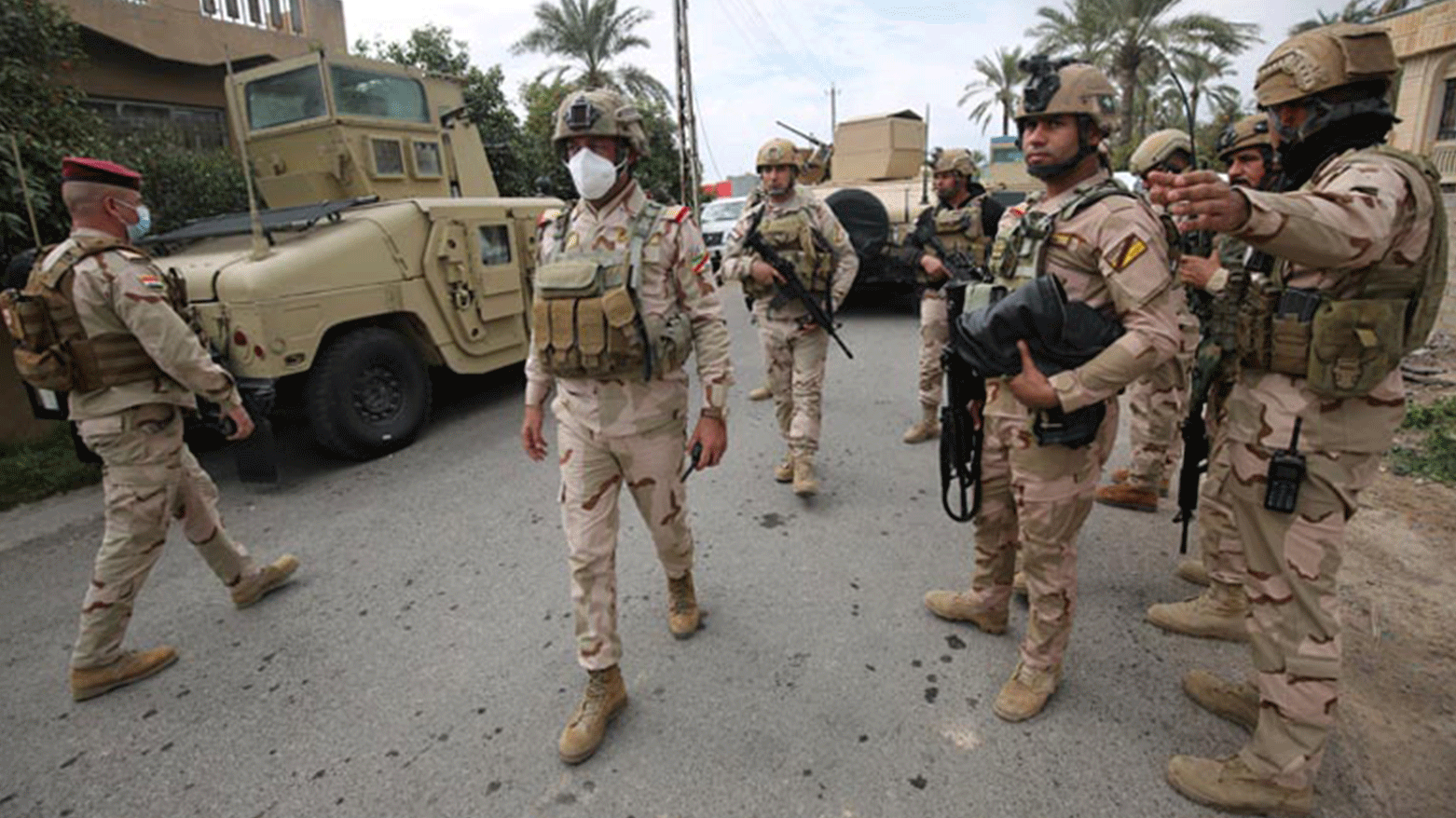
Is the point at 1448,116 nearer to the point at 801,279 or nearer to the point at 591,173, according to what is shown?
the point at 801,279

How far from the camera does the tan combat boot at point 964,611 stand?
2660 mm

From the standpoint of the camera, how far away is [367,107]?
19.5 ft

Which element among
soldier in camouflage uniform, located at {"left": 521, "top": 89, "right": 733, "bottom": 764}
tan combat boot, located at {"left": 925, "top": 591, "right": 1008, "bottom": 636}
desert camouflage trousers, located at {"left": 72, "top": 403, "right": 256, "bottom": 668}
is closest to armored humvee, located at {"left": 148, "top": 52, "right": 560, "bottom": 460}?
desert camouflage trousers, located at {"left": 72, "top": 403, "right": 256, "bottom": 668}

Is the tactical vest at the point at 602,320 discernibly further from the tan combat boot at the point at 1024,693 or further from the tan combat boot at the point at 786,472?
the tan combat boot at the point at 786,472

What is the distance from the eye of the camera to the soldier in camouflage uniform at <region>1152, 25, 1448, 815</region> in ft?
5.31

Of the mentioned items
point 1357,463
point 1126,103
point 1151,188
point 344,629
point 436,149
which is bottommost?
point 344,629

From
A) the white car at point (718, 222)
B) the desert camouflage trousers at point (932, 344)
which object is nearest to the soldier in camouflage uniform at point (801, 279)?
the desert camouflage trousers at point (932, 344)

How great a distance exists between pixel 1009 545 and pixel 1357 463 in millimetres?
1015

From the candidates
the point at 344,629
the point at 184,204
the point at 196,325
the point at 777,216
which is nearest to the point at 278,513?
the point at 196,325

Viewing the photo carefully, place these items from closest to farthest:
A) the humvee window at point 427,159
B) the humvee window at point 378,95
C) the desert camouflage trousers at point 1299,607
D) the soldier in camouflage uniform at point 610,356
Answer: the desert camouflage trousers at point 1299,607 → the soldier in camouflage uniform at point 610,356 → the humvee window at point 378,95 → the humvee window at point 427,159

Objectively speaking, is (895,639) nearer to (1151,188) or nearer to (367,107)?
(1151,188)

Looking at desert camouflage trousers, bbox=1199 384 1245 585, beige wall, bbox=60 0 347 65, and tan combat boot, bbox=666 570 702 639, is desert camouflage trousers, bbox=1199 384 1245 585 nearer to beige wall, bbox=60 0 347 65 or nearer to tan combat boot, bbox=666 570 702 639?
tan combat boot, bbox=666 570 702 639

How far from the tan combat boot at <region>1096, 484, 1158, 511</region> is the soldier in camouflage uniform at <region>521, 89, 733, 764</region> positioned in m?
2.34

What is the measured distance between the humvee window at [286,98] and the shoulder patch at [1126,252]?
5.86m
